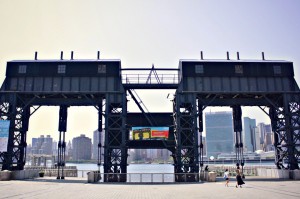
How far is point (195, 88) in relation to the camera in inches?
1481

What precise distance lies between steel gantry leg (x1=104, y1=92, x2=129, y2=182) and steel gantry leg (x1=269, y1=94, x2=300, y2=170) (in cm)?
2087

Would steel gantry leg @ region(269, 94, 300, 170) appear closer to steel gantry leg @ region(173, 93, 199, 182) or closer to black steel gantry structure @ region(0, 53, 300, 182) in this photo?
black steel gantry structure @ region(0, 53, 300, 182)

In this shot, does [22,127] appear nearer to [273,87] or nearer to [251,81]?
[251,81]

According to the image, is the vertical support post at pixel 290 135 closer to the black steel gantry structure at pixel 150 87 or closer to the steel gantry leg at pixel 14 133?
the black steel gantry structure at pixel 150 87

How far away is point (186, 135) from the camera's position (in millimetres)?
36969

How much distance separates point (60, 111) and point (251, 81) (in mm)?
28309

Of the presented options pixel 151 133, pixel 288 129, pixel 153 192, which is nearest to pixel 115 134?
pixel 151 133

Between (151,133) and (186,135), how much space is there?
4825 mm

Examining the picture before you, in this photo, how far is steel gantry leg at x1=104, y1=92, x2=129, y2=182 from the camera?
35.6 m

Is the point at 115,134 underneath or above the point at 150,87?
underneath

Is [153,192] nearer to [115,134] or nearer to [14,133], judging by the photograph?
[115,134]

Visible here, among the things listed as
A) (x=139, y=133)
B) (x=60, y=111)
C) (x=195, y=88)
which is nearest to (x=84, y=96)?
(x=60, y=111)

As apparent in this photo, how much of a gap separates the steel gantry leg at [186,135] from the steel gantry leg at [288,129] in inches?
456

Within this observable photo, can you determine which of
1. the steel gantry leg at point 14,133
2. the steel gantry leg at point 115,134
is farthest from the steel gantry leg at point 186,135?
the steel gantry leg at point 14,133
